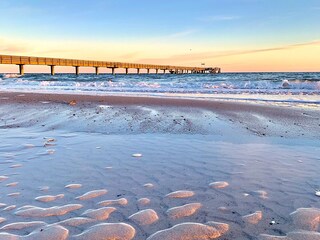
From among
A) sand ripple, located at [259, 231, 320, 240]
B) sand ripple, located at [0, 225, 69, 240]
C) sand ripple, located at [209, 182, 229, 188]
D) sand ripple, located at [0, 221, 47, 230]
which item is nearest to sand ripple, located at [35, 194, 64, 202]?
sand ripple, located at [0, 221, 47, 230]

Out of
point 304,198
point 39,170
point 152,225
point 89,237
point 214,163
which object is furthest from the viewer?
point 214,163

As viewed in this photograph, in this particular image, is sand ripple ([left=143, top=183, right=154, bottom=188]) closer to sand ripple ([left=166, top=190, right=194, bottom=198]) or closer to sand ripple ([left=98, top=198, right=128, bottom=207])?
sand ripple ([left=166, top=190, right=194, bottom=198])

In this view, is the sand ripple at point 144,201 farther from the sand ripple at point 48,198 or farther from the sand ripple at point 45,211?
the sand ripple at point 48,198

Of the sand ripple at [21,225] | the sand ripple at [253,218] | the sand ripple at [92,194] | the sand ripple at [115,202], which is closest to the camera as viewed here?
the sand ripple at [21,225]

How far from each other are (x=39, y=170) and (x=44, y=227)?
4.28ft

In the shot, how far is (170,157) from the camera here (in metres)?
3.71

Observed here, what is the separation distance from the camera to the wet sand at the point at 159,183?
6.59 ft

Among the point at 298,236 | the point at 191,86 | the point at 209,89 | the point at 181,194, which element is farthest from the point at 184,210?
the point at 191,86

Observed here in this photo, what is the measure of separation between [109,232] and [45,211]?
0.59 meters

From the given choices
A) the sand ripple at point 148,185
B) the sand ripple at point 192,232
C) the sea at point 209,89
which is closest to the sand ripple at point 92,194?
the sand ripple at point 148,185

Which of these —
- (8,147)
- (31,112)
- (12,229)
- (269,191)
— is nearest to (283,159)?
(269,191)

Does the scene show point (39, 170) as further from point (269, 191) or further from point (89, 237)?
point (269, 191)

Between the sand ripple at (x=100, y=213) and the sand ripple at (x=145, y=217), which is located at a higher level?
the sand ripple at (x=145, y=217)

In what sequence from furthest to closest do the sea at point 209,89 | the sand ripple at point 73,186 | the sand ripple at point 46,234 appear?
the sea at point 209,89 → the sand ripple at point 73,186 → the sand ripple at point 46,234
